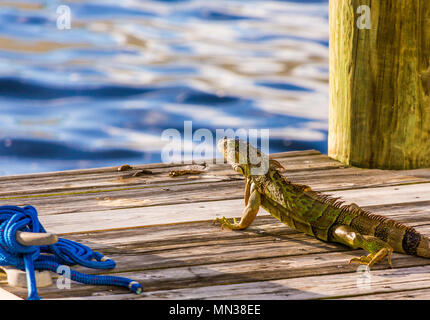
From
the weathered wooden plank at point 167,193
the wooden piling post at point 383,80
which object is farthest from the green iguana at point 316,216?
the wooden piling post at point 383,80

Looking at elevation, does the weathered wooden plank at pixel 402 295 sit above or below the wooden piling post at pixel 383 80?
below

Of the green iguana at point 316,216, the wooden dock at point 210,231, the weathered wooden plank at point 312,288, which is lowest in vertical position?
the weathered wooden plank at point 312,288

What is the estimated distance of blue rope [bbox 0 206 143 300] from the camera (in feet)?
12.2

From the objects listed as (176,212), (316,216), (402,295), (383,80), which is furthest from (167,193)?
(402,295)

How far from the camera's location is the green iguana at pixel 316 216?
4102mm

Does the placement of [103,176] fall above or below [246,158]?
below

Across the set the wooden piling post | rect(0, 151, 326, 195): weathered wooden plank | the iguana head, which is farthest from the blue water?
the iguana head

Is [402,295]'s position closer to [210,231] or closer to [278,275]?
[278,275]

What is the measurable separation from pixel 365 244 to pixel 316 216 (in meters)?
0.40

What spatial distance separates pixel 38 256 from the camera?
388cm

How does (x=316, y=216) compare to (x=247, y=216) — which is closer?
(x=316, y=216)

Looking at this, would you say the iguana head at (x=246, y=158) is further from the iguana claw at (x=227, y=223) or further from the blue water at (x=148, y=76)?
the blue water at (x=148, y=76)

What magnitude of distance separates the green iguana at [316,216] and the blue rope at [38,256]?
3.16 feet

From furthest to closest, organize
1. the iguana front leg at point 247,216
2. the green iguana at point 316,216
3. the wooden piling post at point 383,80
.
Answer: the wooden piling post at point 383,80 → the iguana front leg at point 247,216 → the green iguana at point 316,216
